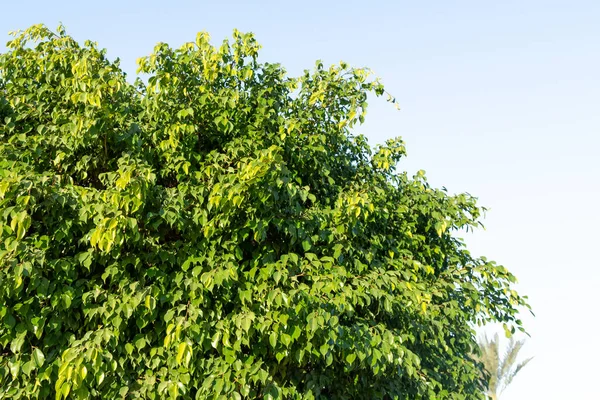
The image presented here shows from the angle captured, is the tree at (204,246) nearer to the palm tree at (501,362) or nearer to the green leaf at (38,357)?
the green leaf at (38,357)

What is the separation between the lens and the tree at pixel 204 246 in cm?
675

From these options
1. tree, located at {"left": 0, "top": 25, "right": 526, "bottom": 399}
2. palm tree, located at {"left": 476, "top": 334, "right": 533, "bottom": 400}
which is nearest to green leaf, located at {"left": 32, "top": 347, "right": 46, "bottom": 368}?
tree, located at {"left": 0, "top": 25, "right": 526, "bottom": 399}

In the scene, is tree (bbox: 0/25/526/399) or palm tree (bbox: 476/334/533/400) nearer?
tree (bbox: 0/25/526/399)

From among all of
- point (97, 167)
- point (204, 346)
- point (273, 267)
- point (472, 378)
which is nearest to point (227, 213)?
point (273, 267)

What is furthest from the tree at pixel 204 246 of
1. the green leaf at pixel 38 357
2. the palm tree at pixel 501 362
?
the palm tree at pixel 501 362

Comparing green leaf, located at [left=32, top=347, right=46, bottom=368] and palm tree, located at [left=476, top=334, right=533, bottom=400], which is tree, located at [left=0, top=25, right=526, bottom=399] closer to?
green leaf, located at [left=32, top=347, right=46, bottom=368]

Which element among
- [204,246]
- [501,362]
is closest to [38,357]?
[204,246]

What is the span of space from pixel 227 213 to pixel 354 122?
2509 mm

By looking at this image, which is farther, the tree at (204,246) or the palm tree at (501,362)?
the palm tree at (501,362)

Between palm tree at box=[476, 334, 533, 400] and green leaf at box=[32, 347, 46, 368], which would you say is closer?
green leaf at box=[32, 347, 46, 368]

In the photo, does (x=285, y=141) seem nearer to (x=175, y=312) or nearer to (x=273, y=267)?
(x=273, y=267)

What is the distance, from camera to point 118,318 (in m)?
6.73

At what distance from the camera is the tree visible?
675 centimetres

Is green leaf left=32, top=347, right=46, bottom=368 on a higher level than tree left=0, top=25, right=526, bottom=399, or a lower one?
lower
